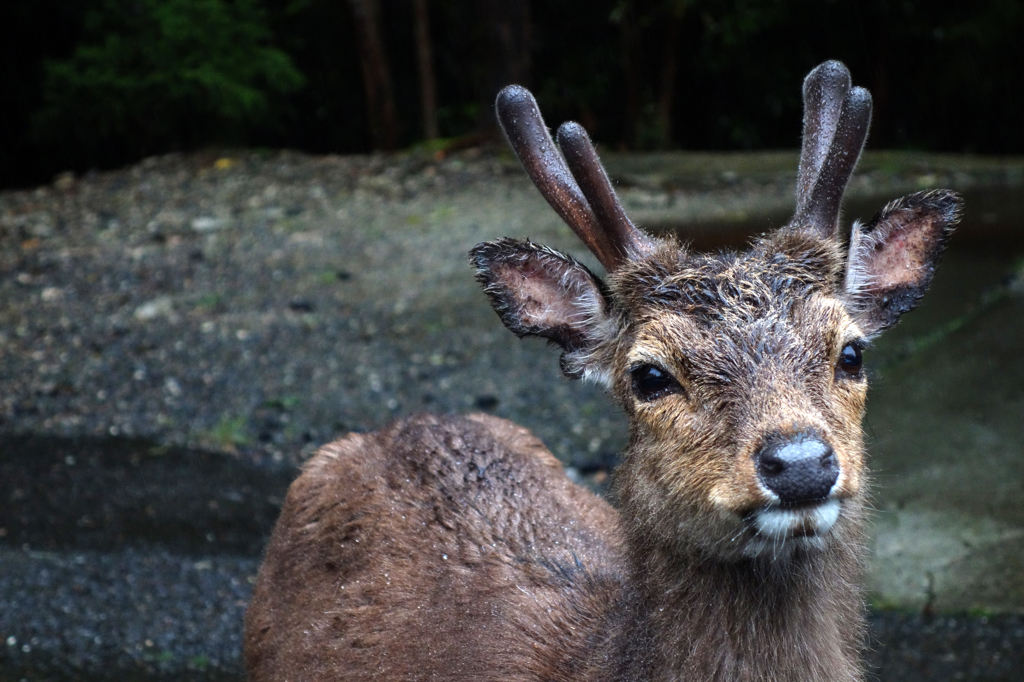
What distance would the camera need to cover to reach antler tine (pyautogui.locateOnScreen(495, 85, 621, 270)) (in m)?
3.27

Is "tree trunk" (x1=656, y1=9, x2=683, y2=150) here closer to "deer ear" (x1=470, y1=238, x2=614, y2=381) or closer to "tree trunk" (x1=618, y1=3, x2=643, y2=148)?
"tree trunk" (x1=618, y1=3, x2=643, y2=148)

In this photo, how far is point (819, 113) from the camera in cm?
351

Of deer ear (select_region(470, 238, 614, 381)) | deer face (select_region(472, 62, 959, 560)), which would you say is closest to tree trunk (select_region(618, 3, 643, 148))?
deer face (select_region(472, 62, 959, 560))

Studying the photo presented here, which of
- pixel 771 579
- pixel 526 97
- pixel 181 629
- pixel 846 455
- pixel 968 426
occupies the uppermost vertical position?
pixel 526 97

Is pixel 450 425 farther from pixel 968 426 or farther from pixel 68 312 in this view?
pixel 68 312

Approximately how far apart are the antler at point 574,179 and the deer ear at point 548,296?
0.32ft

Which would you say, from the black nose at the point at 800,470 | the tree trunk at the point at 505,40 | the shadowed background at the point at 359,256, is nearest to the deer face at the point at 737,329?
the black nose at the point at 800,470

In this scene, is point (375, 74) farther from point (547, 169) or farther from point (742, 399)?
point (742, 399)

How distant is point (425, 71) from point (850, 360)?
489 inches

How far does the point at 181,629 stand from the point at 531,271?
2933 mm

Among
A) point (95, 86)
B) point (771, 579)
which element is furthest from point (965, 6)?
point (771, 579)

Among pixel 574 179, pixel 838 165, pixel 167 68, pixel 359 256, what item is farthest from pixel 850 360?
pixel 167 68

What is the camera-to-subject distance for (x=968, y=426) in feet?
20.7

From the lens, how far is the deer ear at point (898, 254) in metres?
3.25
